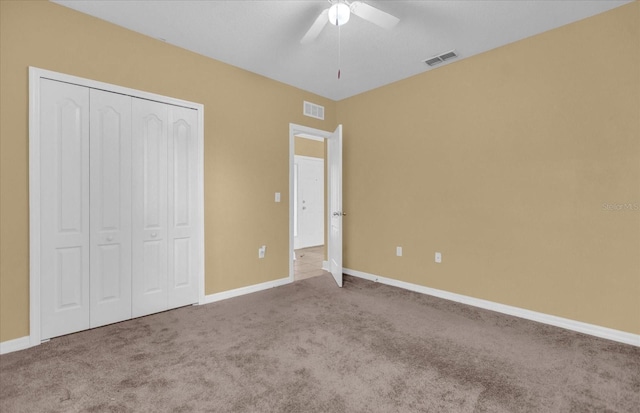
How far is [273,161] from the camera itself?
13.3ft

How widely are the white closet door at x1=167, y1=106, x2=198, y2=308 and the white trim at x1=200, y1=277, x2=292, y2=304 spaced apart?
0.55 feet

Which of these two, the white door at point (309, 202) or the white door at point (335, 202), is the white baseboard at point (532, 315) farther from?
the white door at point (309, 202)

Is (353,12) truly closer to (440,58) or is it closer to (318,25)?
(318,25)

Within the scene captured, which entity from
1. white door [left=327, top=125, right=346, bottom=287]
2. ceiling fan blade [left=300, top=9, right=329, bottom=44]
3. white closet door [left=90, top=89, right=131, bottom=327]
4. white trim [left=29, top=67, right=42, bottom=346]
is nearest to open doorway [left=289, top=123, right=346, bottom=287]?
white door [left=327, top=125, right=346, bottom=287]

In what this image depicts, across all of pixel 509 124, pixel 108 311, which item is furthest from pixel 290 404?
pixel 509 124

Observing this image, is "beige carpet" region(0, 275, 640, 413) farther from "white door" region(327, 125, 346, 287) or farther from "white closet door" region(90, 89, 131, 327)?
"white door" region(327, 125, 346, 287)

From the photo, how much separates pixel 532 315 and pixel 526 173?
1410 millimetres

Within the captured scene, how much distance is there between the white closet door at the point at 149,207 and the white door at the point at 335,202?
214 centimetres

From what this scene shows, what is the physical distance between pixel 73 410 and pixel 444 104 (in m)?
4.20

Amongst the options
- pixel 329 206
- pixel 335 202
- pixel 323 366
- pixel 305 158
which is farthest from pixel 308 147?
pixel 323 366

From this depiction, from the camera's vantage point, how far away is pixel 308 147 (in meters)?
7.25

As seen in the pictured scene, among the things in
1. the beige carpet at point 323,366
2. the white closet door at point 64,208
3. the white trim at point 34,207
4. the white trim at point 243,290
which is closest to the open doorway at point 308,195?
the white trim at point 243,290

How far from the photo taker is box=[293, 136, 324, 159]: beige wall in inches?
276

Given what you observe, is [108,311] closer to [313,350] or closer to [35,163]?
[35,163]
